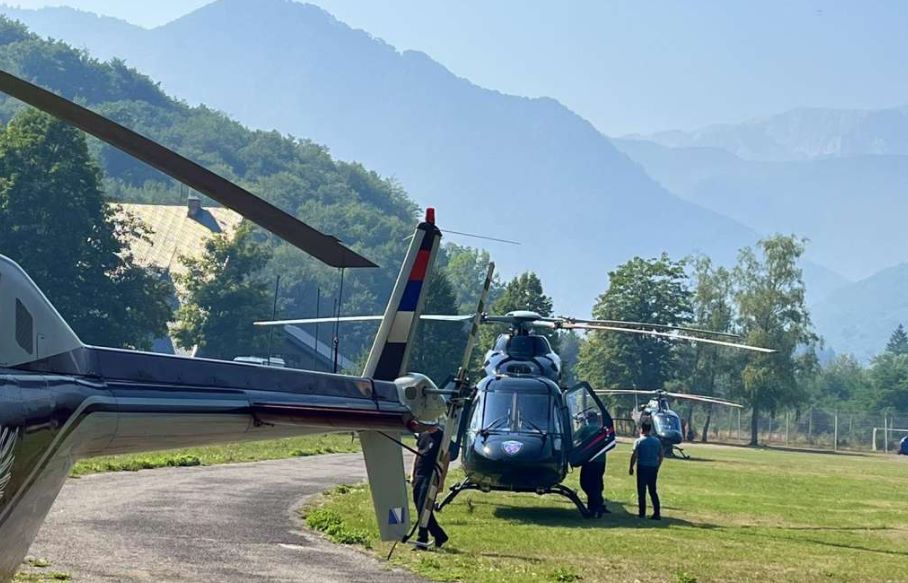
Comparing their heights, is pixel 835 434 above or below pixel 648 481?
above

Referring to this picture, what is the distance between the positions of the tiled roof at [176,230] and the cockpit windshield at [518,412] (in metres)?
69.9

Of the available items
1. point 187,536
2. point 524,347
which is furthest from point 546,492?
point 187,536

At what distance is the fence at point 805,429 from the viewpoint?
9594 centimetres

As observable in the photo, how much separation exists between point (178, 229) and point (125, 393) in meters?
92.3

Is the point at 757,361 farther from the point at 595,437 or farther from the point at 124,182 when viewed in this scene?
the point at 124,182

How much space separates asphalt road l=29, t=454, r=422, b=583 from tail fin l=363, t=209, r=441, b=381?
2593mm

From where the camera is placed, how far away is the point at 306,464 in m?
32.2

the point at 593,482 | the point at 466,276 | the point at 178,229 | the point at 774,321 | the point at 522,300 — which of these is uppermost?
the point at 466,276

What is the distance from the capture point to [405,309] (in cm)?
1245

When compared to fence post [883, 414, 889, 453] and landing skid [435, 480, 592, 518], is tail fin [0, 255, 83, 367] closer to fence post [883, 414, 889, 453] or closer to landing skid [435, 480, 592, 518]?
landing skid [435, 480, 592, 518]

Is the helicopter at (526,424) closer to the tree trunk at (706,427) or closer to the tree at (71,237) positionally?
the tree at (71,237)

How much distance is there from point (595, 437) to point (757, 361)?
75.9m

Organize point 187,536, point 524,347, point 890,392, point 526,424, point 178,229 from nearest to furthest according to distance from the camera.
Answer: point 187,536
point 526,424
point 524,347
point 178,229
point 890,392

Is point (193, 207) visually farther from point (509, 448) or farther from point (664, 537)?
point (664, 537)
